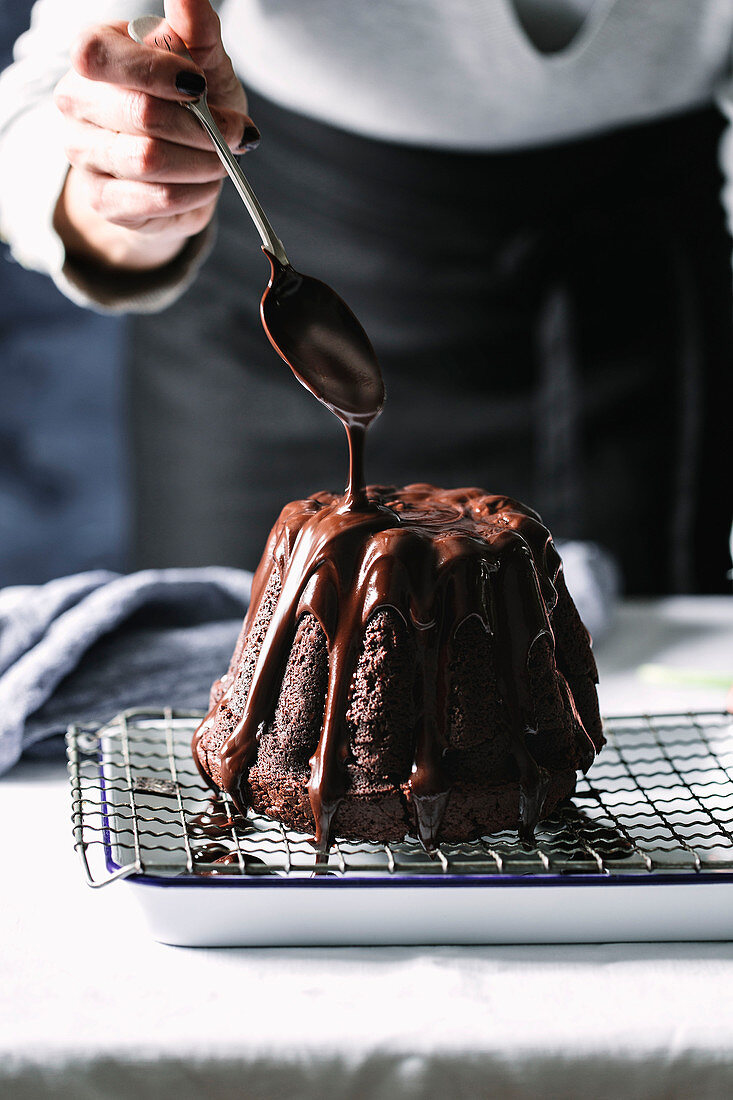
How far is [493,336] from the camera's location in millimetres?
2389

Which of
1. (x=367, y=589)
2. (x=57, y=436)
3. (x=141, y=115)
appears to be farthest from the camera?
(x=57, y=436)

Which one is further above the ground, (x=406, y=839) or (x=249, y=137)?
(x=249, y=137)

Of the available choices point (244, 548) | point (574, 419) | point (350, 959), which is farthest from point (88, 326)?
point (350, 959)

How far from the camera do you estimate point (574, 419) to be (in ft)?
7.76

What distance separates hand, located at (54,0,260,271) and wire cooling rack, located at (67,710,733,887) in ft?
1.86

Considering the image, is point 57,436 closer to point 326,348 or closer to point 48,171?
point 48,171

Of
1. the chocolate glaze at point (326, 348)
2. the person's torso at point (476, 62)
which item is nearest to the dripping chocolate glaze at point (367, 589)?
the chocolate glaze at point (326, 348)

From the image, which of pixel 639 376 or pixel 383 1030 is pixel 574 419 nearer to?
pixel 639 376

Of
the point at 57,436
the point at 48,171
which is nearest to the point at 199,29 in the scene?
the point at 48,171

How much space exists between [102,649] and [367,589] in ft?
1.90

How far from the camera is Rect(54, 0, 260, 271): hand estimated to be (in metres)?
0.98

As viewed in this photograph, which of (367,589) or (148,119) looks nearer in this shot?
(367,589)

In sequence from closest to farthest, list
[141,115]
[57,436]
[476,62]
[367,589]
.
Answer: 1. [367,589]
2. [141,115]
3. [476,62]
4. [57,436]

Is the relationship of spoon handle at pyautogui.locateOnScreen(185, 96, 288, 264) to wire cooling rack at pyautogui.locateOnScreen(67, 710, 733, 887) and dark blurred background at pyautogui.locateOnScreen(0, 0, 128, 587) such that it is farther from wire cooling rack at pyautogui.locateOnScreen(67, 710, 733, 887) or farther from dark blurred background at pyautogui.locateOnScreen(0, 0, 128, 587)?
dark blurred background at pyautogui.locateOnScreen(0, 0, 128, 587)
